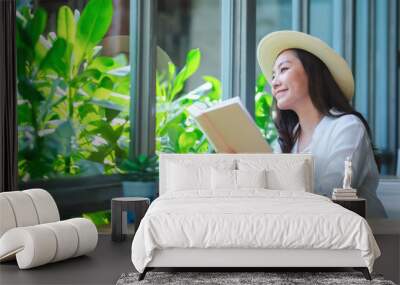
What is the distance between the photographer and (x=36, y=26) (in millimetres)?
6969

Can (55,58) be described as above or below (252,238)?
above

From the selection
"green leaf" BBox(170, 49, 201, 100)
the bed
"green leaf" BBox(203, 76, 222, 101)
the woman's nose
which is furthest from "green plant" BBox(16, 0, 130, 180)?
the bed

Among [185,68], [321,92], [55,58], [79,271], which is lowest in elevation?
[79,271]

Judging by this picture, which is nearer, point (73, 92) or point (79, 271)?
point (79, 271)

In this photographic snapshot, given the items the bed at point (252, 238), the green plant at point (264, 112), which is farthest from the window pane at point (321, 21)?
the bed at point (252, 238)

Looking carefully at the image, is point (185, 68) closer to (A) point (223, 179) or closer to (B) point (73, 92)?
(B) point (73, 92)

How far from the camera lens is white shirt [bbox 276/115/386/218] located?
6508mm

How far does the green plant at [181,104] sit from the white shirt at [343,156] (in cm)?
104

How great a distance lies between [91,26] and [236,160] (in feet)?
7.17

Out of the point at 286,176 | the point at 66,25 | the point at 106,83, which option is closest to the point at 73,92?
the point at 106,83

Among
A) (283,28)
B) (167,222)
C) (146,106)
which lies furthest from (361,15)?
(167,222)

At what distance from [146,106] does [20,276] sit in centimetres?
298

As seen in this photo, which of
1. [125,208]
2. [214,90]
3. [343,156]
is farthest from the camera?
[214,90]

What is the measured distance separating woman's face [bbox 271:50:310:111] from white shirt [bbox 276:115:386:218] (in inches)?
13.2
